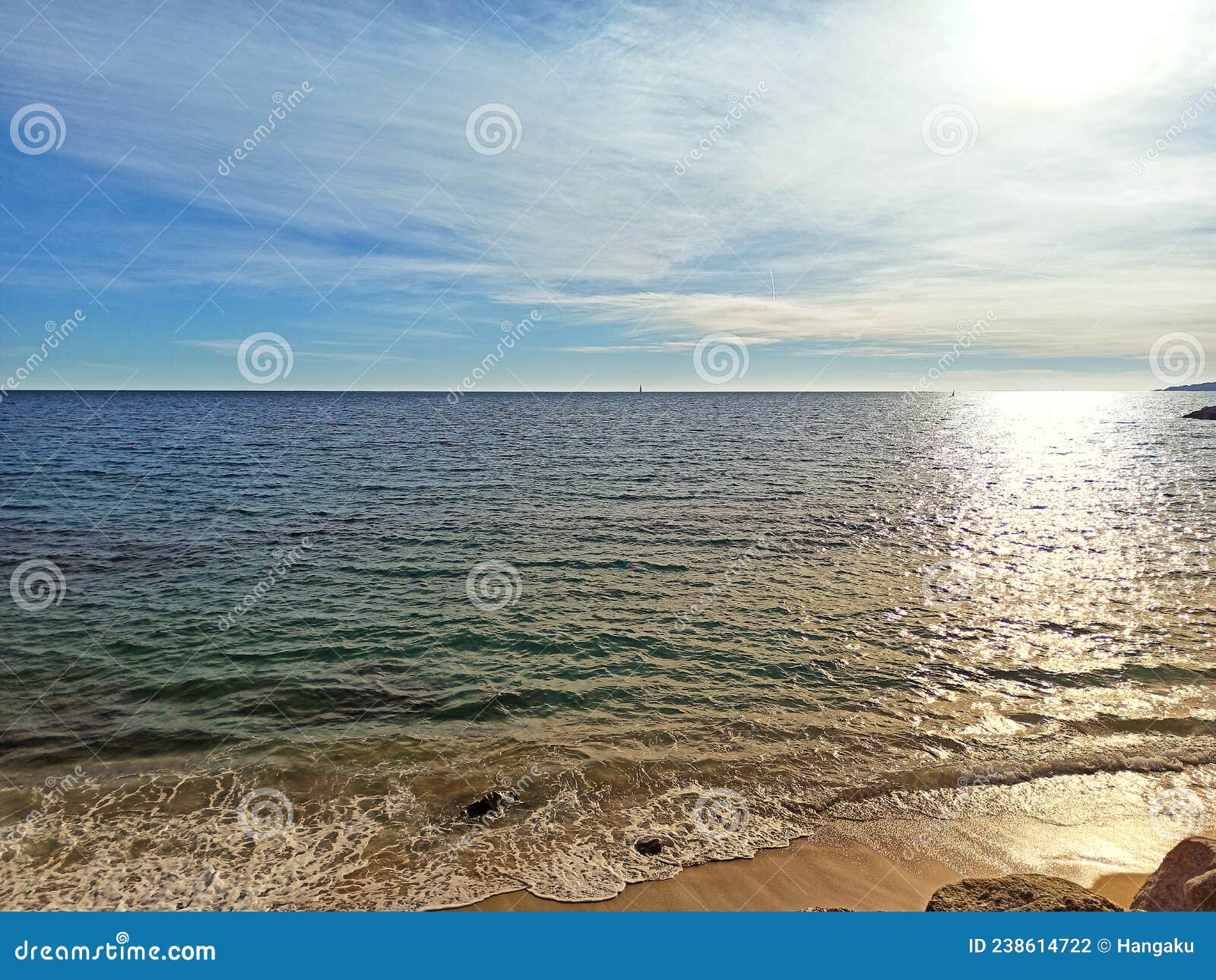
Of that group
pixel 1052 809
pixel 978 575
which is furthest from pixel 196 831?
pixel 978 575

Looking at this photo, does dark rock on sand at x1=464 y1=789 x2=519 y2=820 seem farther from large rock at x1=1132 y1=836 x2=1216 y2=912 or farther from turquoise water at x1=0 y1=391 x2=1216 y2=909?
large rock at x1=1132 y1=836 x2=1216 y2=912

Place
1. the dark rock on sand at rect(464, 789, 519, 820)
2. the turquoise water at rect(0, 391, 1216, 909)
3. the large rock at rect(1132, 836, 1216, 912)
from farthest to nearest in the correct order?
1. the dark rock on sand at rect(464, 789, 519, 820)
2. the turquoise water at rect(0, 391, 1216, 909)
3. the large rock at rect(1132, 836, 1216, 912)

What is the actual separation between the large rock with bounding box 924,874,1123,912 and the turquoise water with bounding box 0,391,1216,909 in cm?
274

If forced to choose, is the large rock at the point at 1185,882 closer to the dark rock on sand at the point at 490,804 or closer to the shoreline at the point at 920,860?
the shoreline at the point at 920,860

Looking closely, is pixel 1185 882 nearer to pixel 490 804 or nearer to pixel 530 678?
pixel 490 804

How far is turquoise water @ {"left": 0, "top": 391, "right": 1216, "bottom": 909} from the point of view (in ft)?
28.6

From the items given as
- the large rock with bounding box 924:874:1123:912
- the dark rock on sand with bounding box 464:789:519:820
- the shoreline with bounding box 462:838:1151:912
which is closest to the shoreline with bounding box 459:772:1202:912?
the shoreline with bounding box 462:838:1151:912

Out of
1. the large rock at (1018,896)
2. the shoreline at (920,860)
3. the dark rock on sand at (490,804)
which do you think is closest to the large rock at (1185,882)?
the large rock at (1018,896)

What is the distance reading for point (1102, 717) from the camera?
12.0 metres

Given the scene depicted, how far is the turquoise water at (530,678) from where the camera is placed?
8.71 meters

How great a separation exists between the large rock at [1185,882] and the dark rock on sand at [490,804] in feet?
25.7

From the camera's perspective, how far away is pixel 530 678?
44.5ft

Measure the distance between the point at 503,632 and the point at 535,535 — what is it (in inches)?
382

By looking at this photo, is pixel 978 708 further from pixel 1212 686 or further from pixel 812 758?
pixel 1212 686
